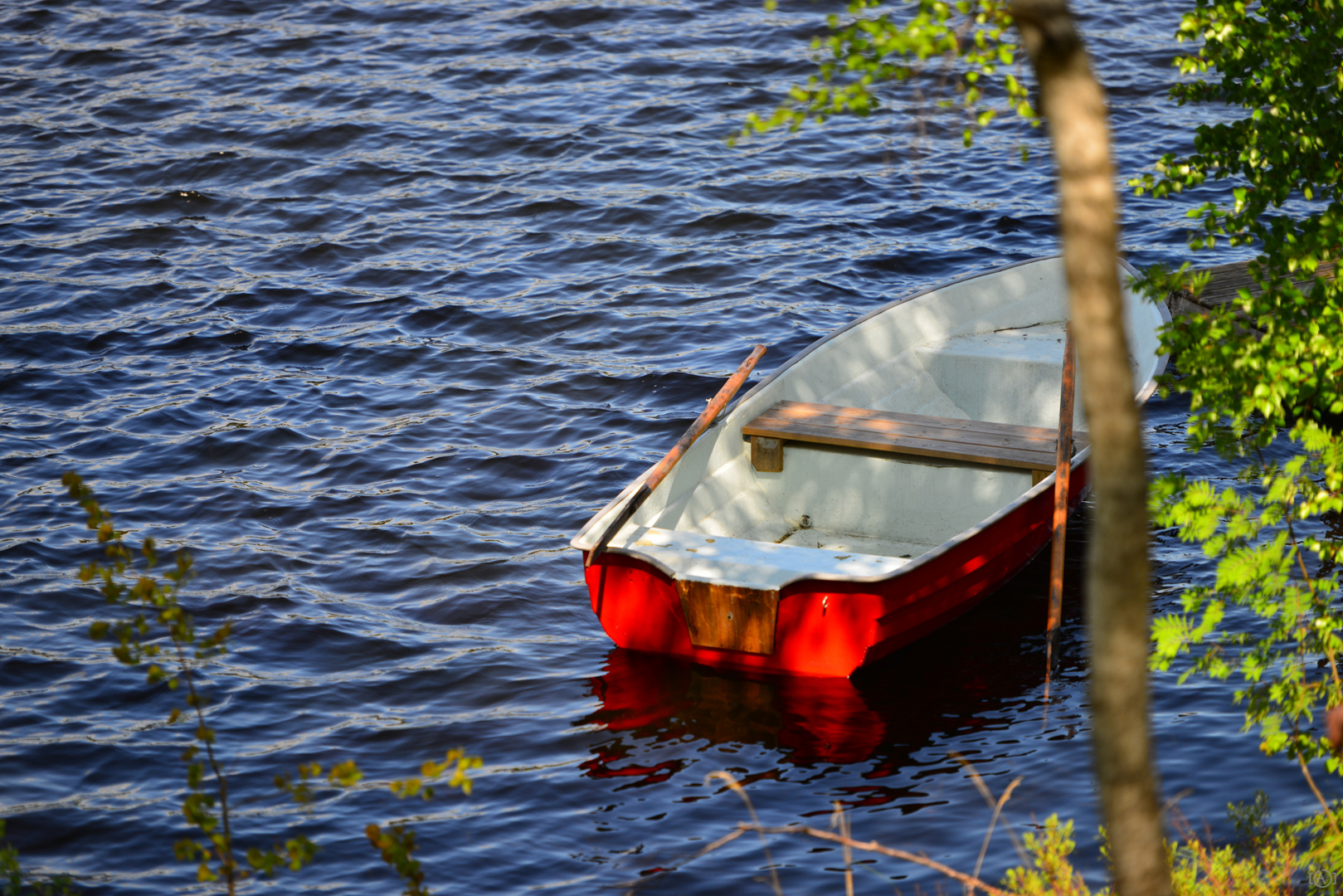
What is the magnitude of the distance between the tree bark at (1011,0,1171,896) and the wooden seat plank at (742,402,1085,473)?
568 cm

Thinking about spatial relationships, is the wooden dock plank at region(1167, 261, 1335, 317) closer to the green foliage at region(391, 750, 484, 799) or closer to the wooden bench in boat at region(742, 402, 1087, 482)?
the wooden bench in boat at region(742, 402, 1087, 482)

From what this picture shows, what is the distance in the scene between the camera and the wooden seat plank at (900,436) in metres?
8.28

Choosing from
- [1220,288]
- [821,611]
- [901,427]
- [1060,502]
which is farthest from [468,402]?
[1220,288]

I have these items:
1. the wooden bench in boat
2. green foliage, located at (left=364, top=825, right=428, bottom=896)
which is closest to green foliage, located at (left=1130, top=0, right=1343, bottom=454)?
green foliage, located at (left=364, top=825, right=428, bottom=896)

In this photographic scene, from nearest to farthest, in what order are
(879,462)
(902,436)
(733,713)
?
(733,713) < (902,436) < (879,462)

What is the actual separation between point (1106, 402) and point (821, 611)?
4482 millimetres

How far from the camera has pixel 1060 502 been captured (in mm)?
7504

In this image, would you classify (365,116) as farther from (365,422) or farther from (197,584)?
(197,584)

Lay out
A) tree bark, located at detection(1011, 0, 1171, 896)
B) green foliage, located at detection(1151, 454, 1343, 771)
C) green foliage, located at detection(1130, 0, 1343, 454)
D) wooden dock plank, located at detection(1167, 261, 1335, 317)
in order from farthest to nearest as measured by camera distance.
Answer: wooden dock plank, located at detection(1167, 261, 1335, 317), green foliage, located at detection(1130, 0, 1343, 454), green foliage, located at detection(1151, 454, 1343, 771), tree bark, located at detection(1011, 0, 1171, 896)

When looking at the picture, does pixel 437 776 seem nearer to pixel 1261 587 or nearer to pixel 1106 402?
pixel 1106 402

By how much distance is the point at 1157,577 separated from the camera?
8.55 m

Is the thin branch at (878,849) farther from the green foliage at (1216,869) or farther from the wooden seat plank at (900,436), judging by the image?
the wooden seat plank at (900,436)

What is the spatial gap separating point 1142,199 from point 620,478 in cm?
858

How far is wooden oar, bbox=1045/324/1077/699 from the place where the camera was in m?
7.30
